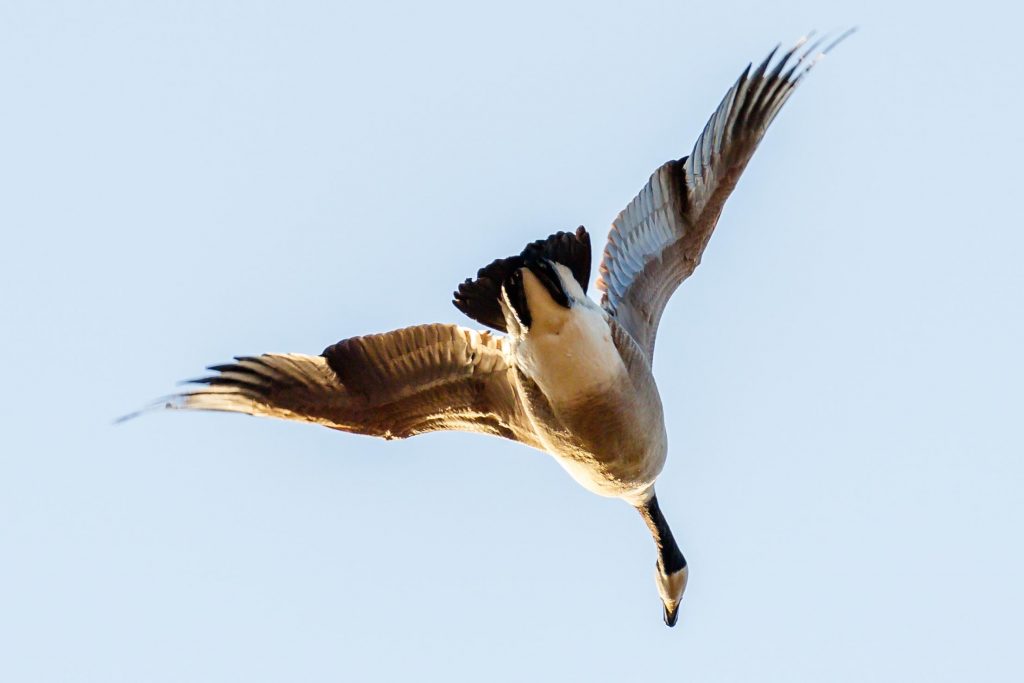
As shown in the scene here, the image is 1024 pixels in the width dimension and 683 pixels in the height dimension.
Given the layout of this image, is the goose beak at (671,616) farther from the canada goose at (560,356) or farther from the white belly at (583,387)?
the white belly at (583,387)

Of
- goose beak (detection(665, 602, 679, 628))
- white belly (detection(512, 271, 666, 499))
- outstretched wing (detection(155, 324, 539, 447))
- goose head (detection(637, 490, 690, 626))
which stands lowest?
goose beak (detection(665, 602, 679, 628))

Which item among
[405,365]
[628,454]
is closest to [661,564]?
[628,454]

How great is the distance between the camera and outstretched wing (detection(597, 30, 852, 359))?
9.26 metres

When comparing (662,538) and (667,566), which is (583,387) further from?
(667,566)

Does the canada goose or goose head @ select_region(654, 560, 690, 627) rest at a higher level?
the canada goose

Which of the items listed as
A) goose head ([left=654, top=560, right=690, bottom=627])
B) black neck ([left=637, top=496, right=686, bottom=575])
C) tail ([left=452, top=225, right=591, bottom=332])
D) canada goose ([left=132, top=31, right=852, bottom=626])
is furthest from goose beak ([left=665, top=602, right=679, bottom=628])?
tail ([left=452, top=225, right=591, bottom=332])

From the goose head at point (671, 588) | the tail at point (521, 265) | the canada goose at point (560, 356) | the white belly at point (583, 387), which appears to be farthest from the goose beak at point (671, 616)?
the tail at point (521, 265)

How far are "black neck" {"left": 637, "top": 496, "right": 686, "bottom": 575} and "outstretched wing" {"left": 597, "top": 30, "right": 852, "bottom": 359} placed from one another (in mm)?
1185

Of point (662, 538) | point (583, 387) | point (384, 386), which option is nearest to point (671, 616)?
point (662, 538)

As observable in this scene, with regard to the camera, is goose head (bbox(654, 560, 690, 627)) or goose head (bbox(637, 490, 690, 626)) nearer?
goose head (bbox(637, 490, 690, 626))

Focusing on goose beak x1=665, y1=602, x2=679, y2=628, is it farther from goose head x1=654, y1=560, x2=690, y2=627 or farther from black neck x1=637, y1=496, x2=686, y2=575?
black neck x1=637, y1=496, x2=686, y2=575

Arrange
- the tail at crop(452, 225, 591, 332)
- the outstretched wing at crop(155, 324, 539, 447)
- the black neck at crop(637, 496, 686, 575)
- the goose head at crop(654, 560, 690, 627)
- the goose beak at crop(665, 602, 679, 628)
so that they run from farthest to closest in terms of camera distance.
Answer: the goose beak at crop(665, 602, 679, 628) → the goose head at crop(654, 560, 690, 627) → the black neck at crop(637, 496, 686, 575) → the outstretched wing at crop(155, 324, 539, 447) → the tail at crop(452, 225, 591, 332)

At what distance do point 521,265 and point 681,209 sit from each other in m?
1.43

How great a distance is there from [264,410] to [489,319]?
1375 mm
